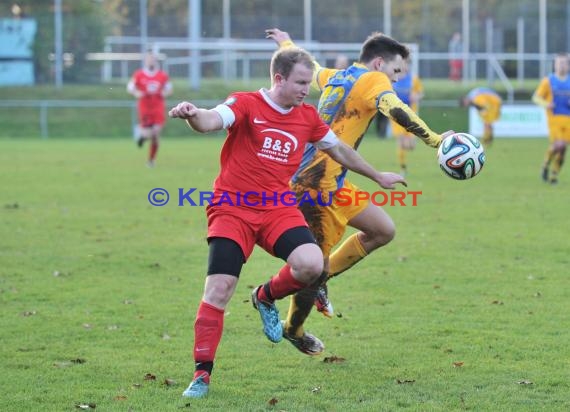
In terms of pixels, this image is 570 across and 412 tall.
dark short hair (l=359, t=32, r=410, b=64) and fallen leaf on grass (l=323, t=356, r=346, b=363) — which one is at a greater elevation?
dark short hair (l=359, t=32, r=410, b=64)

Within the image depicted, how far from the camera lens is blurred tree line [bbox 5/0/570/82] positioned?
38250 millimetres

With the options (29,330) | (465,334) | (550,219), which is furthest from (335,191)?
(550,219)

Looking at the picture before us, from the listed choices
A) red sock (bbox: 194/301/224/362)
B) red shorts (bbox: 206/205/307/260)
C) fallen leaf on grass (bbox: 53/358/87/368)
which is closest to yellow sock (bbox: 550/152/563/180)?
red shorts (bbox: 206/205/307/260)

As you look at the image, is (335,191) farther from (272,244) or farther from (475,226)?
(475,226)

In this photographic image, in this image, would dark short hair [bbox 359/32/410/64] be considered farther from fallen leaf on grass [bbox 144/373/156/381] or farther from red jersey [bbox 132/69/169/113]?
red jersey [bbox 132/69/169/113]

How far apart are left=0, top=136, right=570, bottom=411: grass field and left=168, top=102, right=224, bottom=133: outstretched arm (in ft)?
4.83

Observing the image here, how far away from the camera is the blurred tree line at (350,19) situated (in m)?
38.2

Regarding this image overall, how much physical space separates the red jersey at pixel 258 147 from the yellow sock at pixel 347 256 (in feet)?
3.99

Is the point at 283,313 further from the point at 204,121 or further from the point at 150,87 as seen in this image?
the point at 150,87

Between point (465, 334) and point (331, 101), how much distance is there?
1.87m

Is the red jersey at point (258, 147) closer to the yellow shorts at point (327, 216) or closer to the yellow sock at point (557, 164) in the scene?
the yellow shorts at point (327, 216)

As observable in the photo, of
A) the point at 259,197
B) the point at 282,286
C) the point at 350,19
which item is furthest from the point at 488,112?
the point at 259,197

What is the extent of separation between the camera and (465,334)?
7008 mm

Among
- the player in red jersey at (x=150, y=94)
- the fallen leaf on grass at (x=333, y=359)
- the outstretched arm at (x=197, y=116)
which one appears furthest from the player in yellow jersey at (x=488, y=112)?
the outstretched arm at (x=197, y=116)
